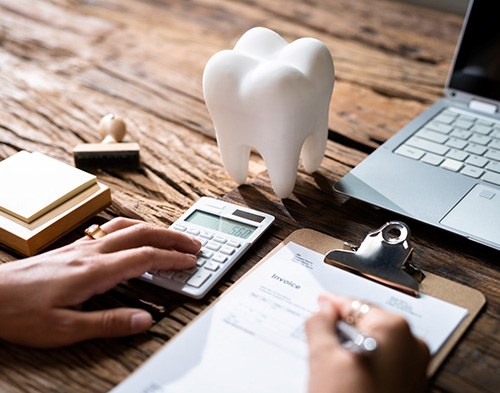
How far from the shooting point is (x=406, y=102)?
1.22 metres

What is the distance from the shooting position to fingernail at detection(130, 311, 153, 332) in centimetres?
67

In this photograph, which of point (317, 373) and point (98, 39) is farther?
point (98, 39)

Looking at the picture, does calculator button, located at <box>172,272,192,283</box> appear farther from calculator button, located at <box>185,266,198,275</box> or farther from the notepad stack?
the notepad stack

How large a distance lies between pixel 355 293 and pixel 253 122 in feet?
0.82

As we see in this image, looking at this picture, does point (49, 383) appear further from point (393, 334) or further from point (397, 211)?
point (397, 211)

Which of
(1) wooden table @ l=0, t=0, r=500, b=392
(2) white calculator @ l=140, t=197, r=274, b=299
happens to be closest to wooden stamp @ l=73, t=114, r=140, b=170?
(1) wooden table @ l=0, t=0, r=500, b=392

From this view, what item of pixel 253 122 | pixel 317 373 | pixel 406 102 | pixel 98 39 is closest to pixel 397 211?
pixel 253 122

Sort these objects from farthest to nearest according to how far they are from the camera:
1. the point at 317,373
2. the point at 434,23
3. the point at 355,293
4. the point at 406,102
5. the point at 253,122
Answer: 1. the point at 434,23
2. the point at 406,102
3. the point at 253,122
4. the point at 355,293
5. the point at 317,373

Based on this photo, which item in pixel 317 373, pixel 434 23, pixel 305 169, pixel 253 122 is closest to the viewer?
pixel 317 373

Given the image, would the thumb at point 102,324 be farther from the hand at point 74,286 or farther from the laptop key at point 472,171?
the laptop key at point 472,171

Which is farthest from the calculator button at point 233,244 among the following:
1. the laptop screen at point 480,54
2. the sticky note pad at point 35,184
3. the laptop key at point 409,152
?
the laptop screen at point 480,54

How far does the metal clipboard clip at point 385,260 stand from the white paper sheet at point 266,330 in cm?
1

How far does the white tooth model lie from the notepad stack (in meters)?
0.19

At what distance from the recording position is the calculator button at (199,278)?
0.73 m
